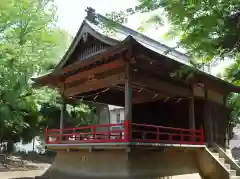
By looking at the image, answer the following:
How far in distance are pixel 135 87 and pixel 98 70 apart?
3.24 metres

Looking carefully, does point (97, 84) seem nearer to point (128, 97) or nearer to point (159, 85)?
point (128, 97)

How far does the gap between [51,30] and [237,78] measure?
14243 mm

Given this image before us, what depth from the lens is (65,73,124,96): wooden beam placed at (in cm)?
1253

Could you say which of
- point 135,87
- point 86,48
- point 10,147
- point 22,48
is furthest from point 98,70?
point 10,147

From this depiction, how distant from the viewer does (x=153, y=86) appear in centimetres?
1321

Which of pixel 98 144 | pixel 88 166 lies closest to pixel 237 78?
pixel 98 144

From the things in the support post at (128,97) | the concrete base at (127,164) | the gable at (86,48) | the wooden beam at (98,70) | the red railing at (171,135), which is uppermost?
the gable at (86,48)

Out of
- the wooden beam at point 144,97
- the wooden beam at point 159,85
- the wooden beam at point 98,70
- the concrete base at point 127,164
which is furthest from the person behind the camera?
the wooden beam at point 144,97

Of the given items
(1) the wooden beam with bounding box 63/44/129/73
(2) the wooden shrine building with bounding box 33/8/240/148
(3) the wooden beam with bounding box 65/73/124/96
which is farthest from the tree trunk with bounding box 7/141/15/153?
(1) the wooden beam with bounding box 63/44/129/73

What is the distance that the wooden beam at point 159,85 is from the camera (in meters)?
12.5

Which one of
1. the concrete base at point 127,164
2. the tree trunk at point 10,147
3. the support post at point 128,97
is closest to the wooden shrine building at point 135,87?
the support post at point 128,97

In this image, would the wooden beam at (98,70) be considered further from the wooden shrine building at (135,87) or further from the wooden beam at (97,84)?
the wooden beam at (97,84)

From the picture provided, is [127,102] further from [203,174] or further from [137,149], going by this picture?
[203,174]

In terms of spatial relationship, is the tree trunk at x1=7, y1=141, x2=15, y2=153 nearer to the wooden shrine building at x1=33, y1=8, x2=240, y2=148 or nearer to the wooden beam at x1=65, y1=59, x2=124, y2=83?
the wooden shrine building at x1=33, y1=8, x2=240, y2=148
